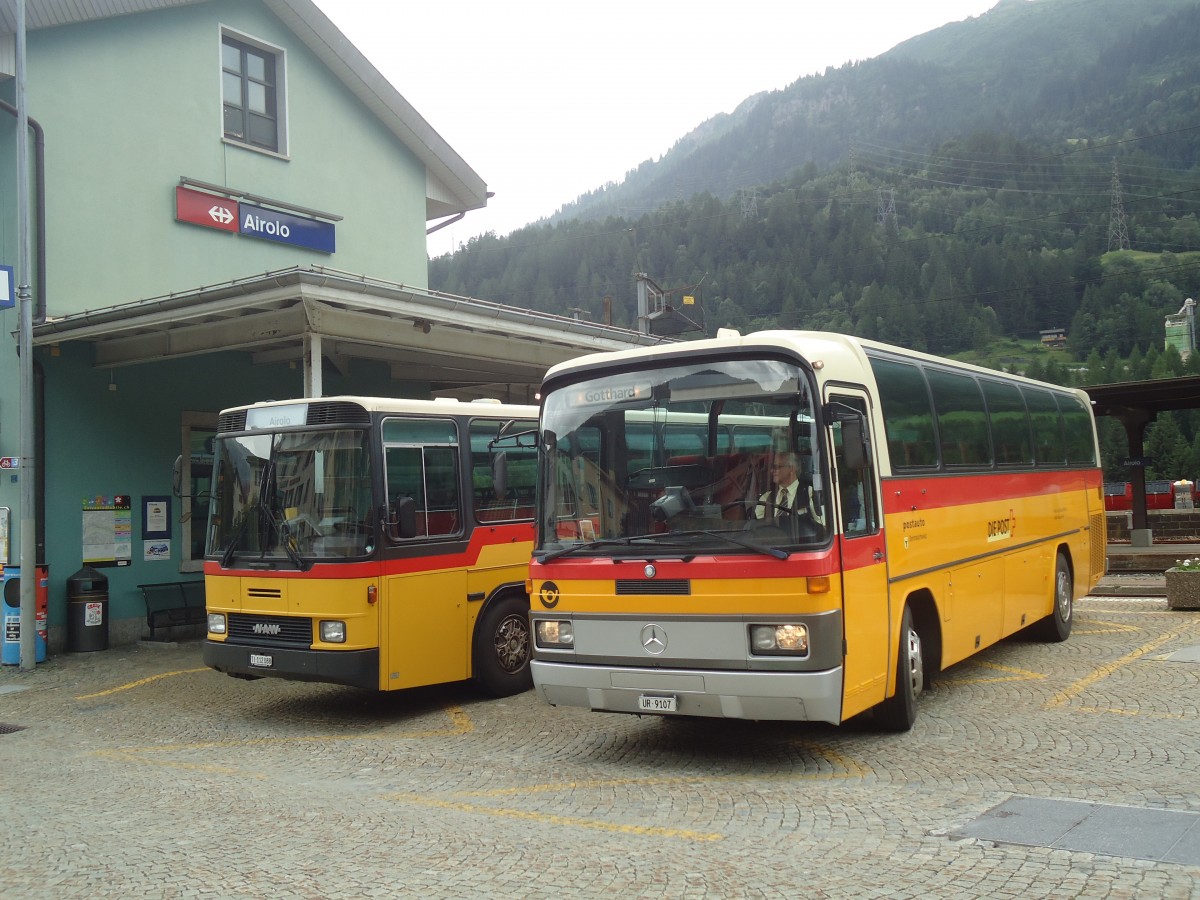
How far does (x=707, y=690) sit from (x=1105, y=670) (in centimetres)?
528

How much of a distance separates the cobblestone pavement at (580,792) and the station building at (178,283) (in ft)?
14.4

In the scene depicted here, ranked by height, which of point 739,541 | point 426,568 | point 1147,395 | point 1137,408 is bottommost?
point 426,568

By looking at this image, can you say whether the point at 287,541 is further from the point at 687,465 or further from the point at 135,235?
the point at 135,235

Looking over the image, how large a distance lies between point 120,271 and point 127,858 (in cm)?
1252

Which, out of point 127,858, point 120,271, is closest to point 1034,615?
point 127,858

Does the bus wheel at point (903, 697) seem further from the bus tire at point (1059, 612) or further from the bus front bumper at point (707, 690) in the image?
the bus tire at point (1059, 612)

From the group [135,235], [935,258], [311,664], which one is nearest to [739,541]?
[311,664]

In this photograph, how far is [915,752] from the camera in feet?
24.7

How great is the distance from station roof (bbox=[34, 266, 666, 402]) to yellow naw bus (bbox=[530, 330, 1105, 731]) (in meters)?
4.96

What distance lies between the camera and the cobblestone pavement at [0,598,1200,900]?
515cm

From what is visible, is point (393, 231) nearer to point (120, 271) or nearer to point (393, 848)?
point (120, 271)

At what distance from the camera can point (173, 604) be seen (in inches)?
623

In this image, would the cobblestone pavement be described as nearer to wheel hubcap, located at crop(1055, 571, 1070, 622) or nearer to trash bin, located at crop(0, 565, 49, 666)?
wheel hubcap, located at crop(1055, 571, 1070, 622)

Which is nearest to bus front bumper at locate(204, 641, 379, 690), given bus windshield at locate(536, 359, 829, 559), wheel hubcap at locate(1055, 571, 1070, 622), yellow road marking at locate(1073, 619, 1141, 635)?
bus windshield at locate(536, 359, 829, 559)
